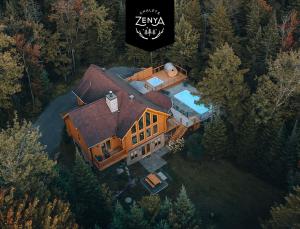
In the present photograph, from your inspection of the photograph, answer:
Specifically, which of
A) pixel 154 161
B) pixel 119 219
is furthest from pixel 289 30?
pixel 119 219

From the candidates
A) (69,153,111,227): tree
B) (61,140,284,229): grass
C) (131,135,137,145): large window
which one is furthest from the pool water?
(69,153,111,227): tree

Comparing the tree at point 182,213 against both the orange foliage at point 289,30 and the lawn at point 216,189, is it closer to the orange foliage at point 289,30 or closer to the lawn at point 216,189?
the lawn at point 216,189

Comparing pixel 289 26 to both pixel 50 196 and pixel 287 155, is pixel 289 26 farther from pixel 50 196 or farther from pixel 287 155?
pixel 50 196

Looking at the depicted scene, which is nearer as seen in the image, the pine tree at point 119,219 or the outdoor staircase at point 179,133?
the pine tree at point 119,219

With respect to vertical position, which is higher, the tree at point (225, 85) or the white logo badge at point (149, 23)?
the white logo badge at point (149, 23)

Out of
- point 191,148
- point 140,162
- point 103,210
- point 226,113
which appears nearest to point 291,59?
point 226,113

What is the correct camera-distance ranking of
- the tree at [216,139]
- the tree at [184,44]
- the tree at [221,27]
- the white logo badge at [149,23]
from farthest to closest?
the tree at [184,44] < the tree at [221,27] < the tree at [216,139] < the white logo badge at [149,23]

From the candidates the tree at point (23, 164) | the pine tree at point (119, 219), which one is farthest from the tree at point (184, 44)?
the tree at point (23, 164)
